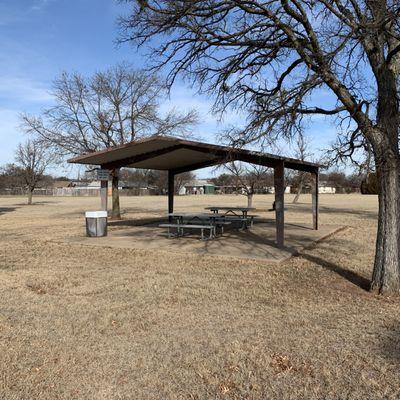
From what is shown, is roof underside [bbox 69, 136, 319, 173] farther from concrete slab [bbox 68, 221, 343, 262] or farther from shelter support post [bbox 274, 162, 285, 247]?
concrete slab [bbox 68, 221, 343, 262]

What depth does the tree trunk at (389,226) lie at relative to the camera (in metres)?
6.16

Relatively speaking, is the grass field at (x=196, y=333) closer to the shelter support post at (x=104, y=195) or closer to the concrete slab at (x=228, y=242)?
the concrete slab at (x=228, y=242)

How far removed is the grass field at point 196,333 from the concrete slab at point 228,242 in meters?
1.66

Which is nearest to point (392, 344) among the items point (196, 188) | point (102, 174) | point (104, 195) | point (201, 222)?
point (201, 222)

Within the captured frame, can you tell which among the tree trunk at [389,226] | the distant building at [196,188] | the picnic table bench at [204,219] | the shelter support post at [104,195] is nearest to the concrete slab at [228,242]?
the picnic table bench at [204,219]

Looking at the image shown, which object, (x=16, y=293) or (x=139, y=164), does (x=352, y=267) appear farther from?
(x=139, y=164)

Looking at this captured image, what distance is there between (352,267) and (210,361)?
208 inches

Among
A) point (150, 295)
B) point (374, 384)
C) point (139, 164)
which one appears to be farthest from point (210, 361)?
point (139, 164)

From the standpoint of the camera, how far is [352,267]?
27.3ft

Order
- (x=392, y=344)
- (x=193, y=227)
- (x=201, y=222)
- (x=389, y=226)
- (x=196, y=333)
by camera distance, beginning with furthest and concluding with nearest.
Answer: (x=201, y=222) → (x=193, y=227) → (x=389, y=226) → (x=196, y=333) → (x=392, y=344)

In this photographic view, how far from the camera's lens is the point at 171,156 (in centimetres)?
1428

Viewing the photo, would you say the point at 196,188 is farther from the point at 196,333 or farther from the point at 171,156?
the point at 196,333

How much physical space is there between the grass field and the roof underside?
368 cm

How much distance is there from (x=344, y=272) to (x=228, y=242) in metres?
4.58
